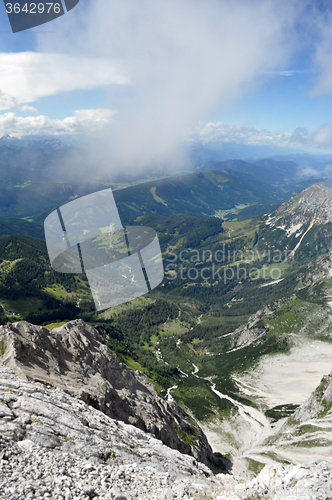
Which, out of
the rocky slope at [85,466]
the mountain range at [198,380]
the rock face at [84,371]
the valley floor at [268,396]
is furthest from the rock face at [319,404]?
the rocky slope at [85,466]

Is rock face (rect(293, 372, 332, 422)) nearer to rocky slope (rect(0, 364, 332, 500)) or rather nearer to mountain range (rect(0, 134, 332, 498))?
mountain range (rect(0, 134, 332, 498))

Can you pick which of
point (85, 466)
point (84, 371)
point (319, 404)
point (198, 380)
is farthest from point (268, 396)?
point (85, 466)

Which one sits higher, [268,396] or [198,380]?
[268,396]

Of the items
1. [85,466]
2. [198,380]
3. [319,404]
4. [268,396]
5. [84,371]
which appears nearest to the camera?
[85,466]

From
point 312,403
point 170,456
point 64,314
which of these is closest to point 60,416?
point 170,456

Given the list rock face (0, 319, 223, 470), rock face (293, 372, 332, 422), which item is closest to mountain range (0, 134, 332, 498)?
rock face (0, 319, 223, 470)

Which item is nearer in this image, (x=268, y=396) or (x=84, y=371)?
(x=84, y=371)

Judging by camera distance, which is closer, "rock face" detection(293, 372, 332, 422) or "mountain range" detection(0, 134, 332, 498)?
"mountain range" detection(0, 134, 332, 498)

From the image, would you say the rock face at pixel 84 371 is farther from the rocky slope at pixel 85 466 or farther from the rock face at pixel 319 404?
the rock face at pixel 319 404

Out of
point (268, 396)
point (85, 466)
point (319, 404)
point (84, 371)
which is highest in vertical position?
point (85, 466)

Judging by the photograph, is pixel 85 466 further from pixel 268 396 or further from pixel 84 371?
pixel 268 396
